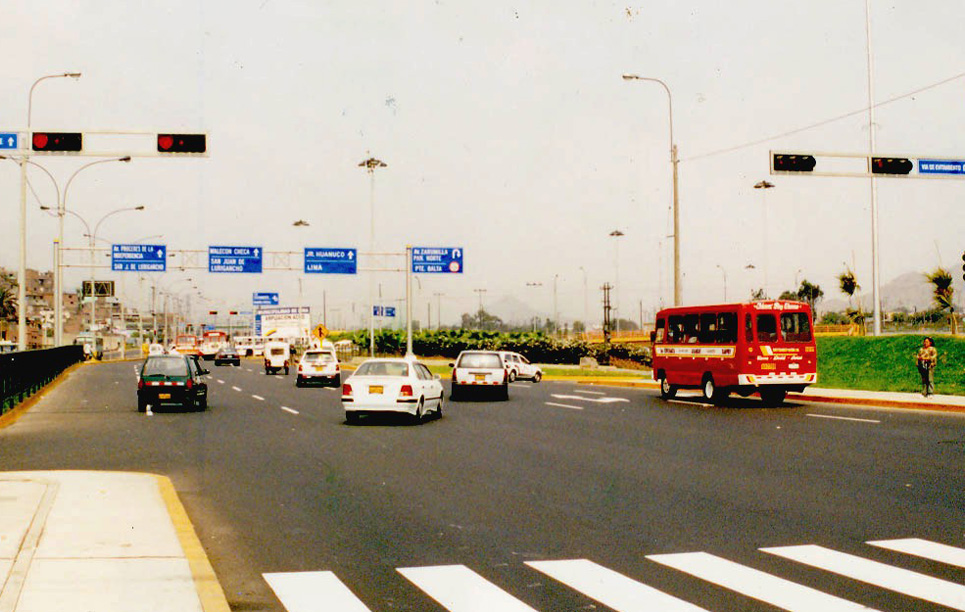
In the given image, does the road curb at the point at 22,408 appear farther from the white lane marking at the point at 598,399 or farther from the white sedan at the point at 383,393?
the white lane marking at the point at 598,399

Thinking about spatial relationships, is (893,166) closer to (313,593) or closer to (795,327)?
(795,327)

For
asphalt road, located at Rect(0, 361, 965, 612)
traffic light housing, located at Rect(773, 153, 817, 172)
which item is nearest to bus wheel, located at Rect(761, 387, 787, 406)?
asphalt road, located at Rect(0, 361, 965, 612)

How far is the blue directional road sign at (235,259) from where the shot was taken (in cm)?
5469

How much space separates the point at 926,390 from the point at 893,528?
19652mm

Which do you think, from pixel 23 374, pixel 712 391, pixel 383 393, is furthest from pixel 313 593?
pixel 23 374

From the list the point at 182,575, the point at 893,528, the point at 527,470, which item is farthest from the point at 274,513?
the point at 893,528

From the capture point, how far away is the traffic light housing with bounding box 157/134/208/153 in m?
21.4

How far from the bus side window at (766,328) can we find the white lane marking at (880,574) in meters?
19.3

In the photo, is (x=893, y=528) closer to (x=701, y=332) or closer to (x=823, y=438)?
(x=823, y=438)

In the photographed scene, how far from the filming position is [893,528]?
916 cm

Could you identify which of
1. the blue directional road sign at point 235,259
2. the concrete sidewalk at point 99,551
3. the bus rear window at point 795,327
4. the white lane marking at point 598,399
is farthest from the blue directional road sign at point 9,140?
the blue directional road sign at point 235,259

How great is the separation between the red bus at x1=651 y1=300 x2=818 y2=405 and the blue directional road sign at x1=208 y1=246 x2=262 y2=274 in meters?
32.1

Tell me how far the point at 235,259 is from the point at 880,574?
5099cm

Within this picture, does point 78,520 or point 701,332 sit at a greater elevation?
point 701,332
